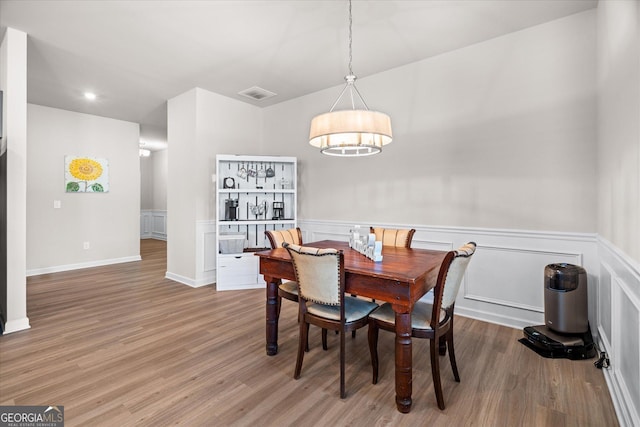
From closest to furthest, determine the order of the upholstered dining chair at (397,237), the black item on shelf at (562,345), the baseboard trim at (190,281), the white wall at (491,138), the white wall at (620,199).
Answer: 1. the white wall at (620,199)
2. the black item on shelf at (562,345)
3. the white wall at (491,138)
4. the upholstered dining chair at (397,237)
5. the baseboard trim at (190,281)

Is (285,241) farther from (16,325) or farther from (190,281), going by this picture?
(16,325)

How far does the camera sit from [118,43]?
3.10 metres

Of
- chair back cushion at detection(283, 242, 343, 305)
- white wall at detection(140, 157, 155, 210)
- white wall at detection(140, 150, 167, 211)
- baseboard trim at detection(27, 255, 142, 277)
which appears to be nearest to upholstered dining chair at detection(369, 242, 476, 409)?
chair back cushion at detection(283, 242, 343, 305)

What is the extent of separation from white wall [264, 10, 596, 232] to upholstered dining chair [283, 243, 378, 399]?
1.86 m

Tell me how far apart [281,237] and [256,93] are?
8.64 feet

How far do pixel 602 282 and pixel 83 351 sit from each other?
13.6 feet

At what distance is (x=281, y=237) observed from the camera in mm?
2883

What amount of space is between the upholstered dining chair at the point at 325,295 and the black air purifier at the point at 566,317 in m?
1.50

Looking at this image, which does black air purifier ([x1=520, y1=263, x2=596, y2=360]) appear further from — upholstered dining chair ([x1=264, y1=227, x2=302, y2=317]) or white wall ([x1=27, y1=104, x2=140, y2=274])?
white wall ([x1=27, y1=104, x2=140, y2=274])

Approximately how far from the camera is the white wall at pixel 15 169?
2.77m

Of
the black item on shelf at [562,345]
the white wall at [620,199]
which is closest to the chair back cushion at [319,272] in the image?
the white wall at [620,199]

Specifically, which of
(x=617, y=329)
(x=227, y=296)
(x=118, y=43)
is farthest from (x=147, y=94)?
(x=617, y=329)

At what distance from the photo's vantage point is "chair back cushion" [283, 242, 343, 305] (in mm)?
1839
